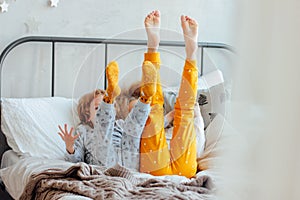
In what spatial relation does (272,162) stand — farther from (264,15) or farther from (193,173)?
(193,173)

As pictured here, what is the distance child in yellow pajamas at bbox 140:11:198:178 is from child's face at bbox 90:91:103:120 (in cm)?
25

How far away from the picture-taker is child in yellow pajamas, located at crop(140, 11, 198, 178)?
2.02 m

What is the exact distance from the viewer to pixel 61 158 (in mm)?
2229

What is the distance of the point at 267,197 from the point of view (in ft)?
1.69

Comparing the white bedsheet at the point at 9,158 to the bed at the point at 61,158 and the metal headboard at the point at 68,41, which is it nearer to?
the bed at the point at 61,158

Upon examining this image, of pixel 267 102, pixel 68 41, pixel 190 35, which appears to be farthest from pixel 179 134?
pixel 267 102

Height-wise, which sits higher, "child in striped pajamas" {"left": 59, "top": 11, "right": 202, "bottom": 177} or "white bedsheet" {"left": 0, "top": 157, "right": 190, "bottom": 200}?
"child in striped pajamas" {"left": 59, "top": 11, "right": 202, "bottom": 177}

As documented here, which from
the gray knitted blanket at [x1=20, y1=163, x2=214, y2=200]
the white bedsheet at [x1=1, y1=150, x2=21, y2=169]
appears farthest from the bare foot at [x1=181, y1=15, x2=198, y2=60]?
the white bedsheet at [x1=1, y1=150, x2=21, y2=169]

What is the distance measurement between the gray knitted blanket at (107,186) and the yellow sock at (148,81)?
318mm

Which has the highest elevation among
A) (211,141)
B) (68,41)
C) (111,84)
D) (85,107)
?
(68,41)

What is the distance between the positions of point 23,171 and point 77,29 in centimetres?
82

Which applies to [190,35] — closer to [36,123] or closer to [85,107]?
[85,107]

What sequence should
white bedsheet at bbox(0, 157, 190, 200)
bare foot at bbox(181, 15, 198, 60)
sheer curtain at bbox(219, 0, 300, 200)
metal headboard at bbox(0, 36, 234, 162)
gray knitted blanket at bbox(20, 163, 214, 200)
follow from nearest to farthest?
sheer curtain at bbox(219, 0, 300, 200) < gray knitted blanket at bbox(20, 163, 214, 200) < white bedsheet at bbox(0, 157, 190, 200) < bare foot at bbox(181, 15, 198, 60) < metal headboard at bbox(0, 36, 234, 162)

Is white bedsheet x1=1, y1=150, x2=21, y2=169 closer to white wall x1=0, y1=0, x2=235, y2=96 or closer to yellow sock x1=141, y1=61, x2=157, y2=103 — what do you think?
white wall x1=0, y1=0, x2=235, y2=96
